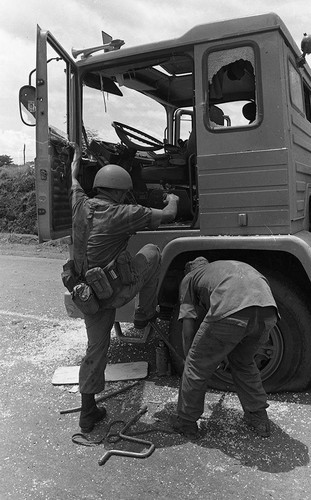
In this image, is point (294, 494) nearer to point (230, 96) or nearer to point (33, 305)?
point (230, 96)

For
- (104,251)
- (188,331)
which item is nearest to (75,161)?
(104,251)

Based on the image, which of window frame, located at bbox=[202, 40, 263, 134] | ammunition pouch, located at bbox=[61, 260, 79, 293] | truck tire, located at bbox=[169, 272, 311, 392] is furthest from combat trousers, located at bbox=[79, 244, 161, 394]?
window frame, located at bbox=[202, 40, 263, 134]

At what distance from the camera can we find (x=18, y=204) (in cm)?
1741

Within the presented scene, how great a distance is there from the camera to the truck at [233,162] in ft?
11.1

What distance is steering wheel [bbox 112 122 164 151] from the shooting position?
432 centimetres

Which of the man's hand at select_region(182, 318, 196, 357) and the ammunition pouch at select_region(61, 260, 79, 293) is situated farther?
the ammunition pouch at select_region(61, 260, 79, 293)

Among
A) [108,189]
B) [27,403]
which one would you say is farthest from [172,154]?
[27,403]

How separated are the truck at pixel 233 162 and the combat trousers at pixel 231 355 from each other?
460 mm

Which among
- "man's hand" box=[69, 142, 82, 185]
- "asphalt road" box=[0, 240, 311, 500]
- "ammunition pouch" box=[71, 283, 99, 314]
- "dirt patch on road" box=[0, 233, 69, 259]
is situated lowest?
"asphalt road" box=[0, 240, 311, 500]

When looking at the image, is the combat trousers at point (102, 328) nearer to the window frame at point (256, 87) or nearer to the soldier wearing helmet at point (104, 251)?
the soldier wearing helmet at point (104, 251)

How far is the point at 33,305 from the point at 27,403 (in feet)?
9.93

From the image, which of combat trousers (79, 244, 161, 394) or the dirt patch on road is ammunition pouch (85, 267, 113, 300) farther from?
the dirt patch on road

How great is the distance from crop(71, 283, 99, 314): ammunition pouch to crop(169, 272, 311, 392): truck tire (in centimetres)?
133

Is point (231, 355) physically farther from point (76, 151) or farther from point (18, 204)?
point (18, 204)
